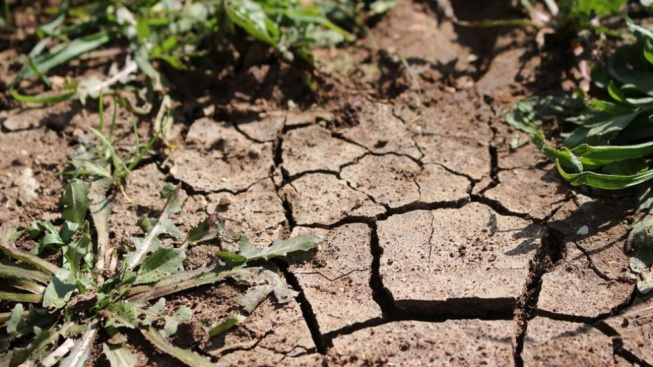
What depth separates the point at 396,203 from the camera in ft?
9.78

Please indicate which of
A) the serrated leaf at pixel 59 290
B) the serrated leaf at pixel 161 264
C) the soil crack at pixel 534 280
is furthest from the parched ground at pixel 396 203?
the serrated leaf at pixel 59 290

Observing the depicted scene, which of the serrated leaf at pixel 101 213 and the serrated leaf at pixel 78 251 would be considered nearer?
the serrated leaf at pixel 78 251

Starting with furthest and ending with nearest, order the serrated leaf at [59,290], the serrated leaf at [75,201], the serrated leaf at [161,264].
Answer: the serrated leaf at [75,201]
the serrated leaf at [161,264]
the serrated leaf at [59,290]

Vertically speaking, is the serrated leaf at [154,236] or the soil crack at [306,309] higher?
the serrated leaf at [154,236]

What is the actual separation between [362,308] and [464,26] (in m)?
1.98

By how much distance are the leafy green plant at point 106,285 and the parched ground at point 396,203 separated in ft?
0.21

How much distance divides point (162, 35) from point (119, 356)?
A: 1887 millimetres

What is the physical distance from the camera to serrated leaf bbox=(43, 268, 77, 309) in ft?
8.34

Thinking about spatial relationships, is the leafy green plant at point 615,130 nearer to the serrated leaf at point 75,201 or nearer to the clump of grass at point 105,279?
the clump of grass at point 105,279

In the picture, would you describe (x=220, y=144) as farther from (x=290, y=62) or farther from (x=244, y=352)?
(x=244, y=352)

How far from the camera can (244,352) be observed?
247 centimetres

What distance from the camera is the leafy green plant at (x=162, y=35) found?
357 centimetres

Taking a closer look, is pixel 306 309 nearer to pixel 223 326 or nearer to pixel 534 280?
pixel 223 326

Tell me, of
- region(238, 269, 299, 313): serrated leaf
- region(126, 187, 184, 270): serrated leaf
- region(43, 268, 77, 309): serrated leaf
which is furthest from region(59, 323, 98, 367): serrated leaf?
region(238, 269, 299, 313): serrated leaf
